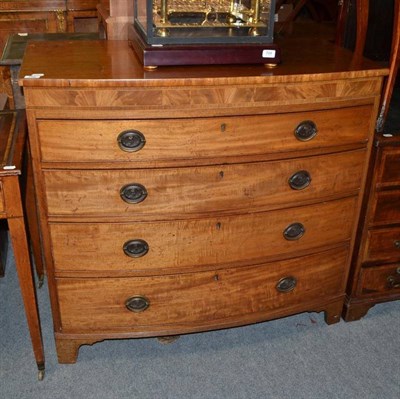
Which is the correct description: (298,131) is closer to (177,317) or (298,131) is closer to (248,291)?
(248,291)

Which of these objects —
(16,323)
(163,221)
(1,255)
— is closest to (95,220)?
(163,221)

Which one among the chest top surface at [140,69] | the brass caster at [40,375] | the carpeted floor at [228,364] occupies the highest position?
the chest top surface at [140,69]

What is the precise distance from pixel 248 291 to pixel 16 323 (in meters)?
0.98

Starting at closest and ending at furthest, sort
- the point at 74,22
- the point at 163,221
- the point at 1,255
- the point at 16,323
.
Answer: the point at 163,221 < the point at 16,323 < the point at 1,255 < the point at 74,22

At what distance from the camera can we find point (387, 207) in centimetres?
216

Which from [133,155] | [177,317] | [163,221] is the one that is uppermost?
[133,155]

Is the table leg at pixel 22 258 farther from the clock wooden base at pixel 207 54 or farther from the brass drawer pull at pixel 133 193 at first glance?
the clock wooden base at pixel 207 54

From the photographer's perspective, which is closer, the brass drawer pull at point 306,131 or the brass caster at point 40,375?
the brass drawer pull at point 306,131

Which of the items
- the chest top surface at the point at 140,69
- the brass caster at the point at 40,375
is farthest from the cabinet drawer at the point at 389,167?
the brass caster at the point at 40,375

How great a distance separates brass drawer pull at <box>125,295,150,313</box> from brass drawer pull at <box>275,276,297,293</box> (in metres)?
0.50

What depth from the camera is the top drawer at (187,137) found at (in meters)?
1.66

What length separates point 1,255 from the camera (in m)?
2.57

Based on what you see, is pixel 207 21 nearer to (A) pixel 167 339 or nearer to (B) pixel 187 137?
(B) pixel 187 137

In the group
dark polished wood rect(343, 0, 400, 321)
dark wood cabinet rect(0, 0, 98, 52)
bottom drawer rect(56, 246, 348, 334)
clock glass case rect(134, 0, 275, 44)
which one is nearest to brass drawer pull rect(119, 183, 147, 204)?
bottom drawer rect(56, 246, 348, 334)
